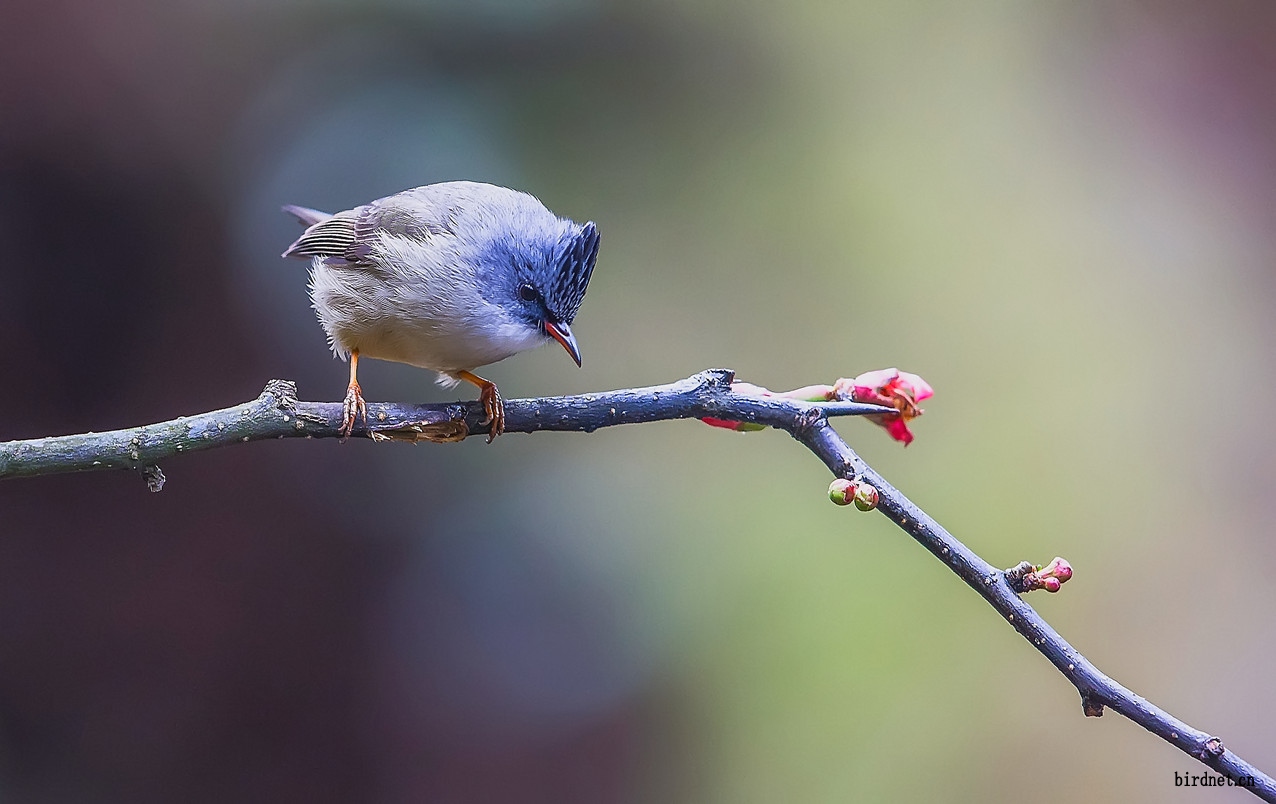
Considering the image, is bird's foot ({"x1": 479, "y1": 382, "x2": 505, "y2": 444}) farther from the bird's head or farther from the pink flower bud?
the pink flower bud

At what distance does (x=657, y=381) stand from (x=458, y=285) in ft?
4.44

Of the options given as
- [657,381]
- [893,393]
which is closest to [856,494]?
[893,393]

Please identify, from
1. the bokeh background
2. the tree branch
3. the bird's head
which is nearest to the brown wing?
the bird's head

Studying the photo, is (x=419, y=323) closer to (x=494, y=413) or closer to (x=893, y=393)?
(x=494, y=413)

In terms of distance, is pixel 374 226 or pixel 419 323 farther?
pixel 374 226

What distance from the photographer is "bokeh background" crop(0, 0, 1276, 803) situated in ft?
7.91

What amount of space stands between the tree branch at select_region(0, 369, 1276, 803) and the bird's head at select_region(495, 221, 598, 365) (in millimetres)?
364

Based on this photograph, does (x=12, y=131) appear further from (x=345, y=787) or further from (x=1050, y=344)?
(x=1050, y=344)

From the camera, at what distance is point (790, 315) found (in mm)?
2941

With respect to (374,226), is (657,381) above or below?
above

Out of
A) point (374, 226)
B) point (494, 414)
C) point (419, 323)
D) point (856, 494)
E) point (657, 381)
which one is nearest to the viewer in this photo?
point (856, 494)

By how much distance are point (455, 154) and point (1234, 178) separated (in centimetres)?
236

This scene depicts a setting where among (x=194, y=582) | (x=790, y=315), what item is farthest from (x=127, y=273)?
(x=790, y=315)

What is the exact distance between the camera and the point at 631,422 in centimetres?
124
